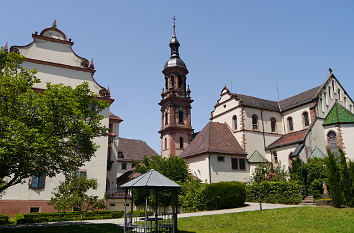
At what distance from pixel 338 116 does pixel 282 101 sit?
10848 millimetres

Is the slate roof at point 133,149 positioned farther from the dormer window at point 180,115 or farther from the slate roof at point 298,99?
the slate roof at point 298,99

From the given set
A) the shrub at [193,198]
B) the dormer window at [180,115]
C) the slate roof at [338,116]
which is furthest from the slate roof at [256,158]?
the dormer window at [180,115]

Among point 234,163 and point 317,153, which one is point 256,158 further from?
point 317,153

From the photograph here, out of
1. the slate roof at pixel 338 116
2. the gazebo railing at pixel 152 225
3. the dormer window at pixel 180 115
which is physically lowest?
the gazebo railing at pixel 152 225

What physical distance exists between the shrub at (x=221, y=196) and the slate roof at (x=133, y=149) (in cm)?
2850

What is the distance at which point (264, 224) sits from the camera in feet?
49.3

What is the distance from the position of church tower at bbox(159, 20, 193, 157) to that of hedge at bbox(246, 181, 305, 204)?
2050 cm

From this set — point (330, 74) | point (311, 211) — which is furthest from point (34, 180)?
point (330, 74)

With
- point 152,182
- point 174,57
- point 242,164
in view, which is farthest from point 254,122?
point 152,182

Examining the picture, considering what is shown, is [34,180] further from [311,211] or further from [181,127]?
[181,127]

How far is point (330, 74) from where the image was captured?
38.8 m

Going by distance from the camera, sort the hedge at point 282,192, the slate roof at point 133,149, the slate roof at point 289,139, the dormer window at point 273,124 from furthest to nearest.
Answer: the slate roof at point 133,149, the dormer window at point 273,124, the slate roof at point 289,139, the hedge at point 282,192

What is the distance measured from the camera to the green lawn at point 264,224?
1364cm

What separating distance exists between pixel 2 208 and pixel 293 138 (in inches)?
1334
